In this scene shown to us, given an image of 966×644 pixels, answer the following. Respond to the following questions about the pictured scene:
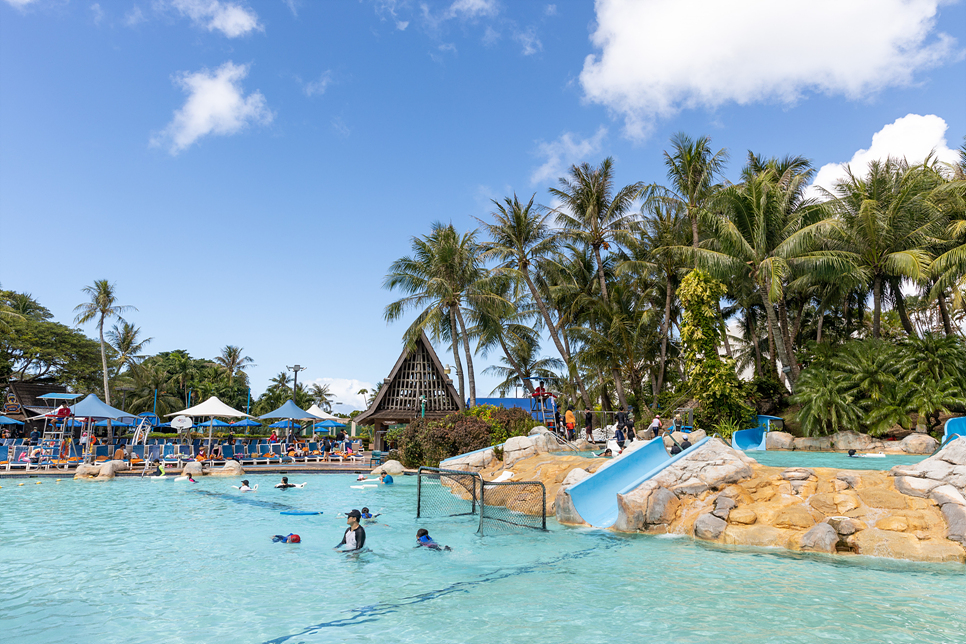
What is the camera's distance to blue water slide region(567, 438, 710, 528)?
38.8 ft

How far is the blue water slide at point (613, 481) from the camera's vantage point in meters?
11.8

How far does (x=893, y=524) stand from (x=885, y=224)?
17.1 m

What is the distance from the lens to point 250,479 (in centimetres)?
2147

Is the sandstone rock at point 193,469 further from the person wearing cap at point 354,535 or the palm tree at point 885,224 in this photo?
the palm tree at point 885,224

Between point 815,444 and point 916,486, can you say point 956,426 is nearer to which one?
point 815,444

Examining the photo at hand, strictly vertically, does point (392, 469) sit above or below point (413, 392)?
below

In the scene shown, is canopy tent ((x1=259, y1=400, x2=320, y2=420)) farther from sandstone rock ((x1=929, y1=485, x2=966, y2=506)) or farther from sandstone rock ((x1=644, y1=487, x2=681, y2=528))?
sandstone rock ((x1=929, y1=485, x2=966, y2=506))

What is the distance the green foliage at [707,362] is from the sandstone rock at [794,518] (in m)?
13.3

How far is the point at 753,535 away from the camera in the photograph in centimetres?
948

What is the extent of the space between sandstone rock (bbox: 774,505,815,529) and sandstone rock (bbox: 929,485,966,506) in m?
1.80

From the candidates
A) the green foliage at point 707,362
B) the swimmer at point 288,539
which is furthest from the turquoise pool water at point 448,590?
the green foliage at point 707,362

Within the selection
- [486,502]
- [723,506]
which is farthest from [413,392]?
[723,506]

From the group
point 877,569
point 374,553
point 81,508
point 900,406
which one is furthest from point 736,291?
point 81,508

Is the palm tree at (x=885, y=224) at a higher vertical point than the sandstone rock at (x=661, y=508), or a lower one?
higher
